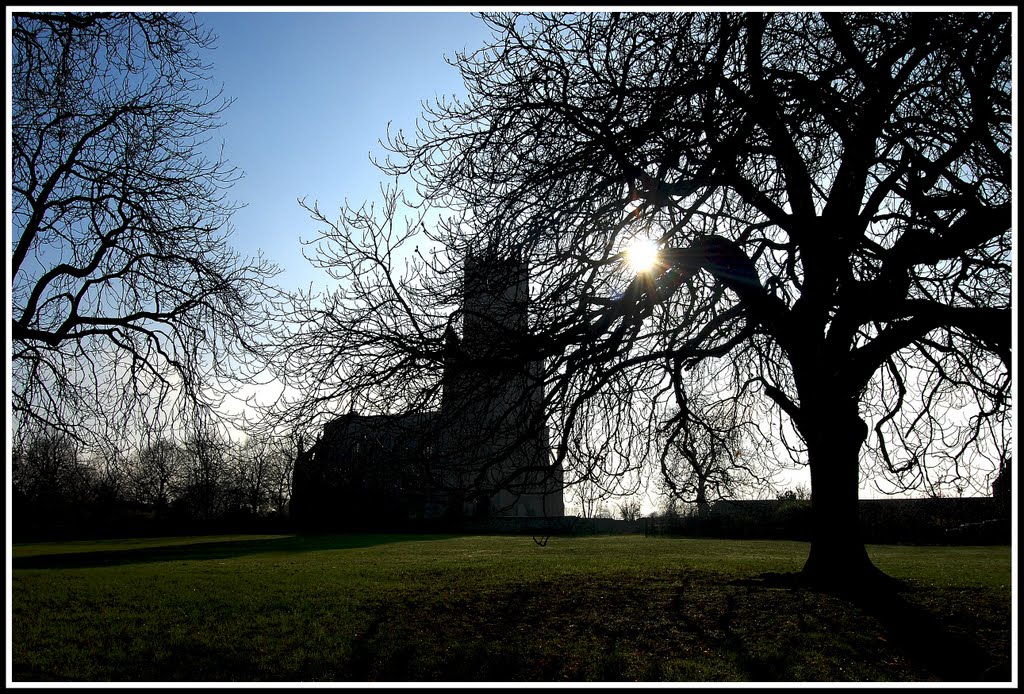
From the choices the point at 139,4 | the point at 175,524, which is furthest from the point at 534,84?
the point at 175,524

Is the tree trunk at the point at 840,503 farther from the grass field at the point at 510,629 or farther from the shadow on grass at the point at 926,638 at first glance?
the grass field at the point at 510,629

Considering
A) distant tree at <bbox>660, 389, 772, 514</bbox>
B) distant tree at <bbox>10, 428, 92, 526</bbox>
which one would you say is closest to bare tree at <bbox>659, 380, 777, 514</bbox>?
distant tree at <bbox>660, 389, 772, 514</bbox>

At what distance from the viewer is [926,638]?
704cm

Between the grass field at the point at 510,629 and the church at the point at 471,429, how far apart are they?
1.68 metres

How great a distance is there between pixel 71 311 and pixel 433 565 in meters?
10.3

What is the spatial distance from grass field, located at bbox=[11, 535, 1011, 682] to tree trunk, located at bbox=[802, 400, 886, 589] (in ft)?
1.96

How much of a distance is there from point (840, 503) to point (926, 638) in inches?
121

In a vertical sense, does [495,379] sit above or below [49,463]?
above

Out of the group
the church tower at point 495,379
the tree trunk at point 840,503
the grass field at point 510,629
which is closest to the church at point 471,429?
the church tower at point 495,379

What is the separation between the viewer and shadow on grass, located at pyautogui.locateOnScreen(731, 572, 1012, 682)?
235 inches

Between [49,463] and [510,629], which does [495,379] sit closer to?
[510,629]

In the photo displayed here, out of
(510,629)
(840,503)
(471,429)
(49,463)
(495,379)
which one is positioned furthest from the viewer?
(840,503)

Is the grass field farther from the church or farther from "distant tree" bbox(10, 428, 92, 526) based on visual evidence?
"distant tree" bbox(10, 428, 92, 526)

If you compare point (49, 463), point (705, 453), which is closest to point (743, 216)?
point (705, 453)
